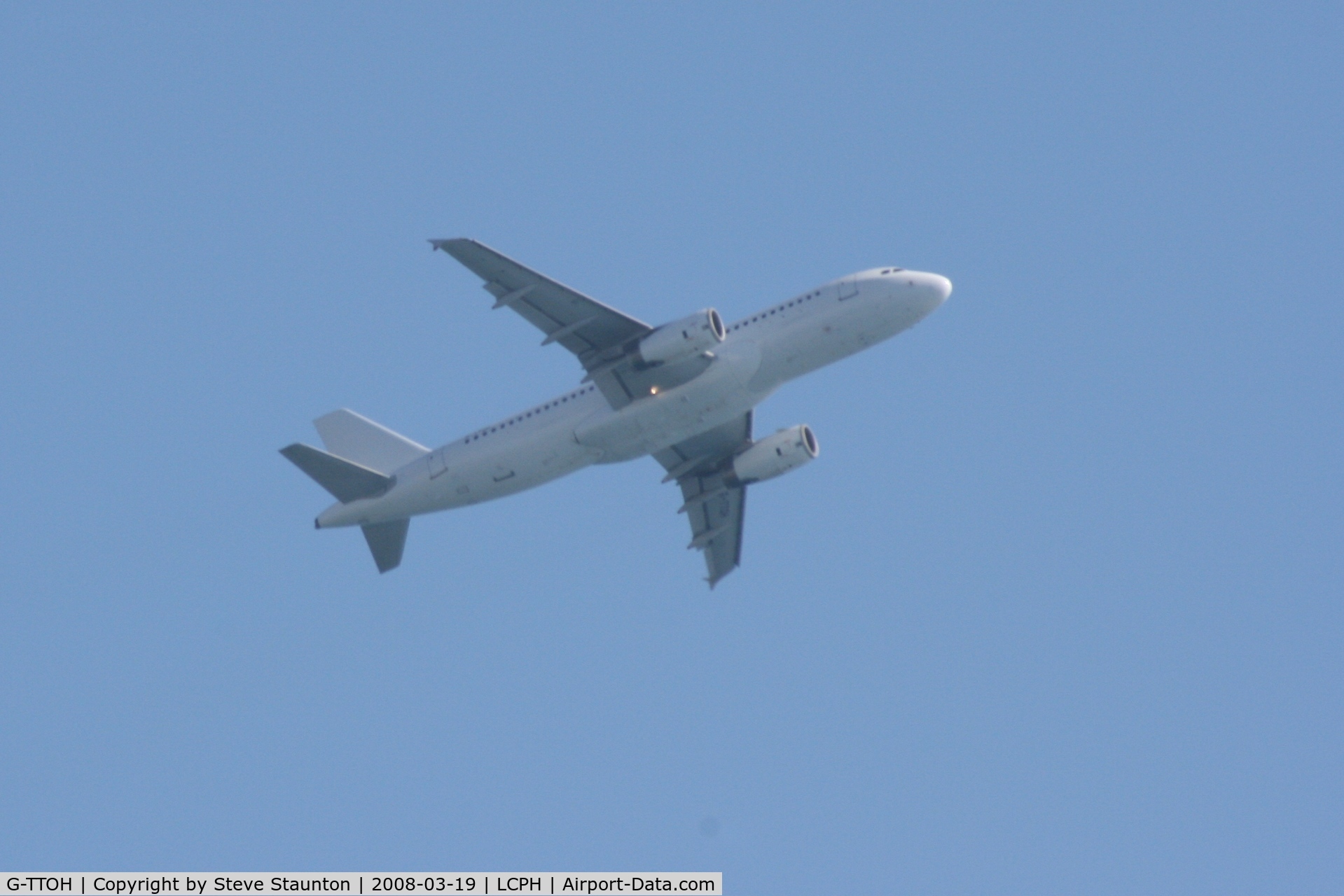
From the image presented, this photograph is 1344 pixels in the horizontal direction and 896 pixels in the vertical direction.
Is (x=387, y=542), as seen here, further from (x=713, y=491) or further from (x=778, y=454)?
(x=778, y=454)

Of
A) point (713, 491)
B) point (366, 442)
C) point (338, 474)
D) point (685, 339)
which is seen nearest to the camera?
point (685, 339)

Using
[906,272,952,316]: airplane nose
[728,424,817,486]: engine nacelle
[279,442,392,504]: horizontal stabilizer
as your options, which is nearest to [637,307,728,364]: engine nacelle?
[906,272,952,316]: airplane nose

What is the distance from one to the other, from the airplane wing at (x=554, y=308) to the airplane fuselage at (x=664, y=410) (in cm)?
175

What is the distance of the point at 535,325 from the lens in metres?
52.9

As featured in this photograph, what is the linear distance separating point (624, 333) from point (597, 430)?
10.7 ft

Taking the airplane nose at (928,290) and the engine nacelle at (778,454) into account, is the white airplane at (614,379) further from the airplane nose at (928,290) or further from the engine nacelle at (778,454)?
the engine nacelle at (778,454)

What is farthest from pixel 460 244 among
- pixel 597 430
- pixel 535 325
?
pixel 597 430

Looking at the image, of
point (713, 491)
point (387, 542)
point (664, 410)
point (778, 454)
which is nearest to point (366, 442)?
point (387, 542)

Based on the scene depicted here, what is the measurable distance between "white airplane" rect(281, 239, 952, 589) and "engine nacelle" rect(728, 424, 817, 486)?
3.57m

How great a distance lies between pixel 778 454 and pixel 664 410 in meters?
7.33

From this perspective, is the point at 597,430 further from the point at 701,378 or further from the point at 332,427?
the point at 332,427

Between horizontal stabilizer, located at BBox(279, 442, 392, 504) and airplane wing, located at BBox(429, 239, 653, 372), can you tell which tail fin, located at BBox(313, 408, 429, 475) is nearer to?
horizontal stabilizer, located at BBox(279, 442, 392, 504)

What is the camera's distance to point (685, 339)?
51000 mm

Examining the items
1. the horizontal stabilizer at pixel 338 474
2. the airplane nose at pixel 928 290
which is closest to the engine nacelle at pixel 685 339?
the airplane nose at pixel 928 290
